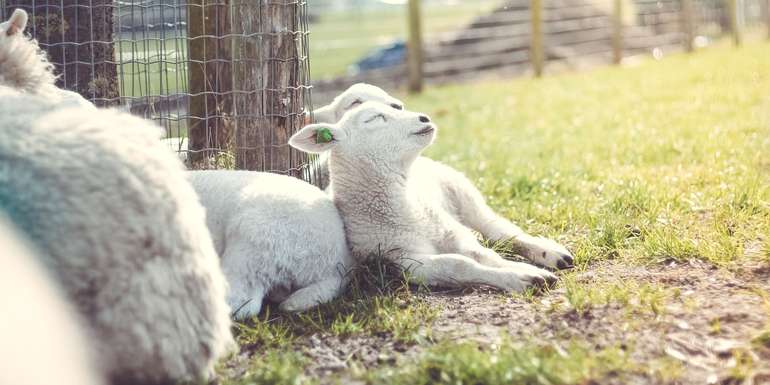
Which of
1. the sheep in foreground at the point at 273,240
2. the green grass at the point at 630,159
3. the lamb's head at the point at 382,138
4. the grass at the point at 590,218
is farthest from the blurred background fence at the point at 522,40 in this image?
the sheep in foreground at the point at 273,240

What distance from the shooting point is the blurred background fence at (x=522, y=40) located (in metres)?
16.4

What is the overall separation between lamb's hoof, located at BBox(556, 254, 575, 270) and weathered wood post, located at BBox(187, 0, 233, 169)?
77.4 inches

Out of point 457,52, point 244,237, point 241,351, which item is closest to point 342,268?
point 244,237

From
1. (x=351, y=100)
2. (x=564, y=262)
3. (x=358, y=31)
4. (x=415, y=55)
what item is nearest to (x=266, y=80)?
(x=351, y=100)

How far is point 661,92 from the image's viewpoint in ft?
35.2

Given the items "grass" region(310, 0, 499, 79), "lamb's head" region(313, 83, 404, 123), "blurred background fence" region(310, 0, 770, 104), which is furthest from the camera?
"grass" region(310, 0, 499, 79)

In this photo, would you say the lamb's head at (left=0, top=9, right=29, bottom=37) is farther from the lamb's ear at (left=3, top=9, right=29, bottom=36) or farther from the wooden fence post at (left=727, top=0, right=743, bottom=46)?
the wooden fence post at (left=727, top=0, right=743, bottom=46)

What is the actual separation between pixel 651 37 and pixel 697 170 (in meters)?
16.1

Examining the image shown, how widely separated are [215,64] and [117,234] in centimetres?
241

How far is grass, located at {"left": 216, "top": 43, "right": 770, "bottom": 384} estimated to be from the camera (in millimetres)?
2920

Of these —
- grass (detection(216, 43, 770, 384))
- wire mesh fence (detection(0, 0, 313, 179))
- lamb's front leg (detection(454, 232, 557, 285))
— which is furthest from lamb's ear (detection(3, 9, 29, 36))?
lamb's front leg (detection(454, 232, 557, 285))

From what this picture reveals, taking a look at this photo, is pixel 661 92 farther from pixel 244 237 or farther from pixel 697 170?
pixel 244 237

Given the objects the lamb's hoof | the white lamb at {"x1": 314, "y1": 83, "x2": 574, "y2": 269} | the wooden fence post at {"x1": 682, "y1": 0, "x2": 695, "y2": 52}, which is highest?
the wooden fence post at {"x1": 682, "y1": 0, "x2": 695, "y2": 52}

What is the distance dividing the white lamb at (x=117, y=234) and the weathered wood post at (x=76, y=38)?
6.51ft
